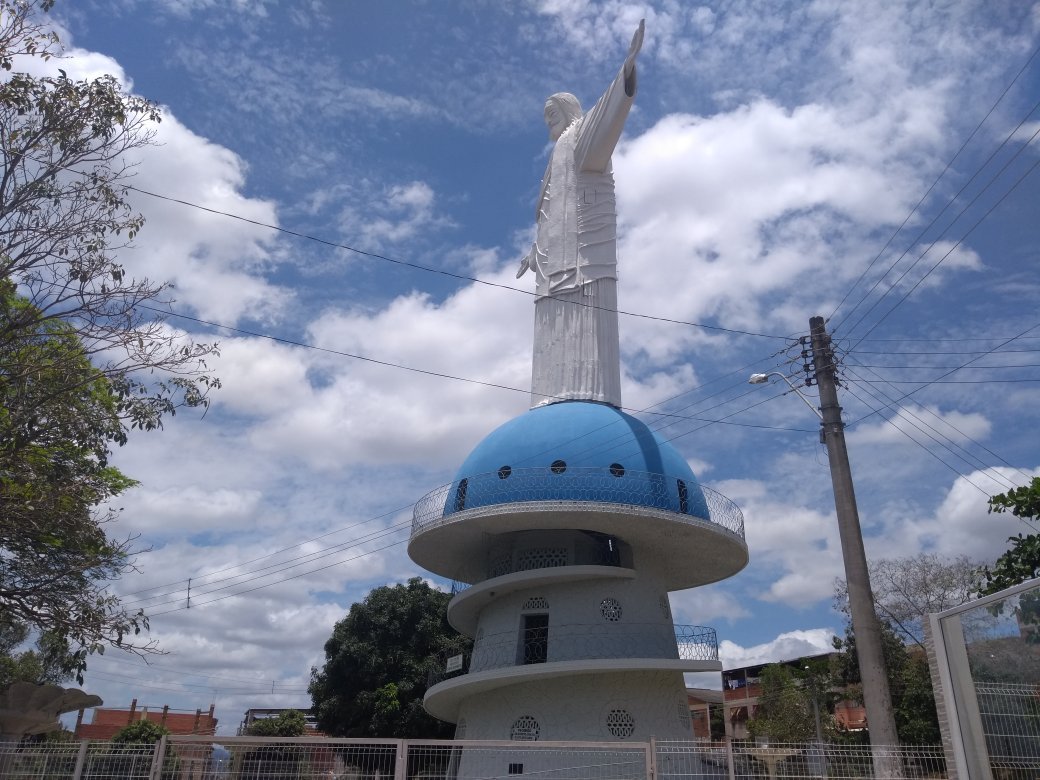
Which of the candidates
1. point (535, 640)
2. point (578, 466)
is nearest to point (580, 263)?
point (578, 466)

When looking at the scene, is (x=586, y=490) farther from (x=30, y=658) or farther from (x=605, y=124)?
(x=30, y=658)

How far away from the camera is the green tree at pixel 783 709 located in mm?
36594

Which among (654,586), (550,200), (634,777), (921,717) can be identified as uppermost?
(550,200)

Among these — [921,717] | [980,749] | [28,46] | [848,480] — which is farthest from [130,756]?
[921,717]

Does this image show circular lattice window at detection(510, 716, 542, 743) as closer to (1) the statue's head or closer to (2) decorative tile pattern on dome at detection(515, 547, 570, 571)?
(2) decorative tile pattern on dome at detection(515, 547, 570, 571)

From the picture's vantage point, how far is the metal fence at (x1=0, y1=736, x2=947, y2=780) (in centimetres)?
1176

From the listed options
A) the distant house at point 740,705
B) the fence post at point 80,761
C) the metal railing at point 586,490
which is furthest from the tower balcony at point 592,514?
the distant house at point 740,705

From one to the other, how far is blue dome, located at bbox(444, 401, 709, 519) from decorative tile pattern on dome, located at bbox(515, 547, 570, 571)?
2.50 meters

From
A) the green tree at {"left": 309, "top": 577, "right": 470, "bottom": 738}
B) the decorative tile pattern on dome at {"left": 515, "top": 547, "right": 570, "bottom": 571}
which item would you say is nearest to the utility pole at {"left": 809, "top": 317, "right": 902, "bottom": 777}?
the decorative tile pattern on dome at {"left": 515, "top": 547, "right": 570, "bottom": 571}

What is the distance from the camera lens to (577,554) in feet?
79.9

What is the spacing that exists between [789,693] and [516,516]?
2144 centimetres

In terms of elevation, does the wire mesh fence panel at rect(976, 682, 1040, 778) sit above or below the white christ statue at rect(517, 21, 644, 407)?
below

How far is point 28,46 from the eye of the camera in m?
11.8

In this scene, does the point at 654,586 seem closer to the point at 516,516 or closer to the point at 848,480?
the point at 516,516
